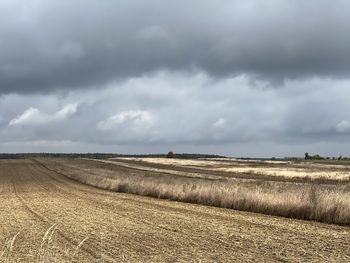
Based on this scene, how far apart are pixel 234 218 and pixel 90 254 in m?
8.11

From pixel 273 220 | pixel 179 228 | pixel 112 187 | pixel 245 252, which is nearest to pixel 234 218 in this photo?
pixel 273 220

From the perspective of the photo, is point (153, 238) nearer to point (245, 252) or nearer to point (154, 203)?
point (245, 252)

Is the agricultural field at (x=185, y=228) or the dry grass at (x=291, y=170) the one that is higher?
the dry grass at (x=291, y=170)

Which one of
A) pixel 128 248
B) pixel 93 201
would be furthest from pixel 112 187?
pixel 128 248

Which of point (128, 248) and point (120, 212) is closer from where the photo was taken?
point (128, 248)

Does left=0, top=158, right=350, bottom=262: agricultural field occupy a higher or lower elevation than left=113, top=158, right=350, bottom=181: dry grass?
lower

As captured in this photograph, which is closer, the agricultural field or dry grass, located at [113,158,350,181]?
the agricultural field

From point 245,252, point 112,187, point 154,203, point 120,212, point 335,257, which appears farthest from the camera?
point 112,187

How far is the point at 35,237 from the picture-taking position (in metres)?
15.7

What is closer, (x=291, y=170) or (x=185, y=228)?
(x=185, y=228)

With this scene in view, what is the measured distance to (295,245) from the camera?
13281 millimetres

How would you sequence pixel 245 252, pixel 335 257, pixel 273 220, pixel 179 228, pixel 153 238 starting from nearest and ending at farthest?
pixel 335 257, pixel 245 252, pixel 153 238, pixel 179 228, pixel 273 220

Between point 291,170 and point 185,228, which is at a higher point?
point 291,170

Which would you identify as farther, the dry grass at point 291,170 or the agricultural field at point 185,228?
the dry grass at point 291,170
